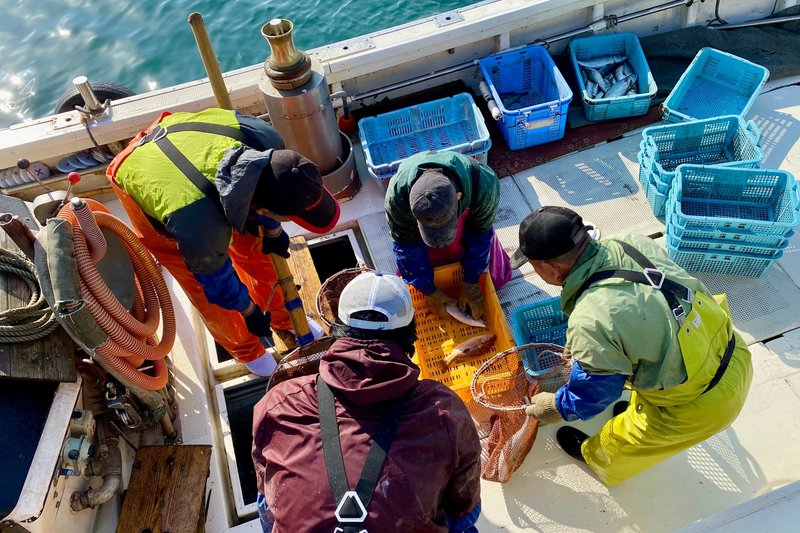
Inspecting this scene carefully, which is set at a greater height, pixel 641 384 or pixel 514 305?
pixel 641 384

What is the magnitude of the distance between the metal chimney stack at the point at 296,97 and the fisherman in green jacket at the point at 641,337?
2277mm

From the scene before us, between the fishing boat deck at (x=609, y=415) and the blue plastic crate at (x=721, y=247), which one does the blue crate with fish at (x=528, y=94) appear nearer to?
the fishing boat deck at (x=609, y=415)

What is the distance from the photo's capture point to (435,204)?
288cm

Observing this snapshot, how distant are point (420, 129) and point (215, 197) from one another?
2.54 meters

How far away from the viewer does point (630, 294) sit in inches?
93.7

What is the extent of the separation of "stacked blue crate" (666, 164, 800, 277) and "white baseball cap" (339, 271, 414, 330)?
2283 millimetres

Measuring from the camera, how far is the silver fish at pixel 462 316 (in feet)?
12.5

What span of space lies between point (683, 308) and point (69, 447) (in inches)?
114

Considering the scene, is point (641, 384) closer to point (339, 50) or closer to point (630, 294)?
point (630, 294)

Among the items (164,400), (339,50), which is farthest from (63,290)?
(339,50)

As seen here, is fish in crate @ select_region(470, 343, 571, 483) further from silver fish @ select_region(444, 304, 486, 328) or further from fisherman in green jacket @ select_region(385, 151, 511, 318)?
fisherman in green jacket @ select_region(385, 151, 511, 318)

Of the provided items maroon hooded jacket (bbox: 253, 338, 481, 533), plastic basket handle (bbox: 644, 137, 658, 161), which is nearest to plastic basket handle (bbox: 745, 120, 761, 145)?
plastic basket handle (bbox: 644, 137, 658, 161)

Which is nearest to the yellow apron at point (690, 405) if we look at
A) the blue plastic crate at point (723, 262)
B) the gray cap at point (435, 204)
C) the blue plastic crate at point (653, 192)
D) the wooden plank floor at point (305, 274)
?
the blue plastic crate at point (723, 262)

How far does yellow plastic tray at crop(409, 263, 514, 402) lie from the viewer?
3613mm
